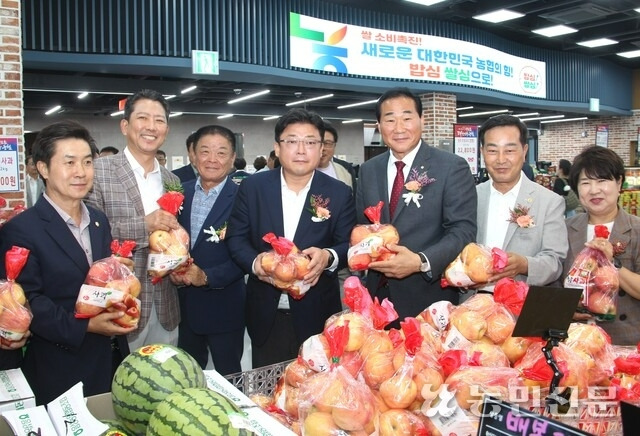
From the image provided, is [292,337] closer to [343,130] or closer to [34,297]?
[34,297]

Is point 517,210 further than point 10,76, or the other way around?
point 10,76

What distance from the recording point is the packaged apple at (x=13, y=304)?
1885mm

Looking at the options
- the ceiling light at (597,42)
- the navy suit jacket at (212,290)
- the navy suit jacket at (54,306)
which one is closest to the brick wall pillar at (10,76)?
the navy suit jacket at (212,290)

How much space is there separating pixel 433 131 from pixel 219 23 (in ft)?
17.4

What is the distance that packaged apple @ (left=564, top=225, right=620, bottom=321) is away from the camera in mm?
2082

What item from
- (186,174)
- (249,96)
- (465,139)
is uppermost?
(249,96)

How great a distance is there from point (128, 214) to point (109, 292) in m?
0.78

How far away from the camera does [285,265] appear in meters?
2.28

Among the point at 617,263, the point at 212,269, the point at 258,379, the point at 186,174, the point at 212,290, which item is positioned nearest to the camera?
the point at 258,379

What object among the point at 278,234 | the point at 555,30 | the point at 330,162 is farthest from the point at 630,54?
the point at 278,234

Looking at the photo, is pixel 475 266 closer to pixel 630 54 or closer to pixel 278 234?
pixel 278 234

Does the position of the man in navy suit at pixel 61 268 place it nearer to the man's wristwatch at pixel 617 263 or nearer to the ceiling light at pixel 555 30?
the man's wristwatch at pixel 617 263

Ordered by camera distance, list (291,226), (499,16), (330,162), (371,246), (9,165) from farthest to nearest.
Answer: (499,16), (330,162), (9,165), (291,226), (371,246)

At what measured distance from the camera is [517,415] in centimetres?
109
